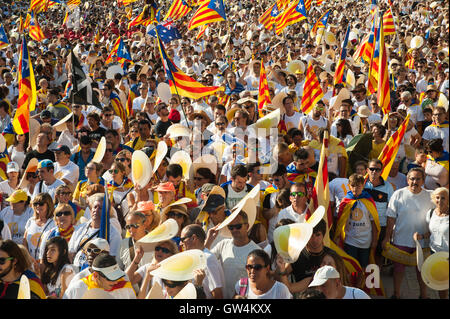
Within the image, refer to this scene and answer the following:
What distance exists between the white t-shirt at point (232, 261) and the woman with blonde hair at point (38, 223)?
1.91 metres

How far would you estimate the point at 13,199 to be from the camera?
Answer: 614 cm

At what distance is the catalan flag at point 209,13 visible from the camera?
13203mm

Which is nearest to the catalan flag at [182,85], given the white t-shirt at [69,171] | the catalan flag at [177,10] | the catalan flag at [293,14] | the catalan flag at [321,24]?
the white t-shirt at [69,171]

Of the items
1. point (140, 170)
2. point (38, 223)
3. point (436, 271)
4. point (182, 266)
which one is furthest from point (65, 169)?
point (436, 271)

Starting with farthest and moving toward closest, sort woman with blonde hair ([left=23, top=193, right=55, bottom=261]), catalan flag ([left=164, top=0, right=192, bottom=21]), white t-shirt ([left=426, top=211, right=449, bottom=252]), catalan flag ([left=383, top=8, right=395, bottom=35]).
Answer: catalan flag ([left=164, top=0, right=192, bottom=21]) → catalan flag ([left=383, top=8, right=395, bottom=35]) → woman with blonde hair ([left=23, top=193, right=55, bottom=261]) → white t-shirt ([left=426, top=211, right=449, bottom=252])

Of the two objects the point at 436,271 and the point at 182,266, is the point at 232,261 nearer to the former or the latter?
the point at 182,266

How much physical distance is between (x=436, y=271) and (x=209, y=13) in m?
10.4

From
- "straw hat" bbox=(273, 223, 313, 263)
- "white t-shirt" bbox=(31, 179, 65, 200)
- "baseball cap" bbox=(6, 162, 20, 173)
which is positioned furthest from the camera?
"baseball cap" bbox=(6, 162, 20, 173)

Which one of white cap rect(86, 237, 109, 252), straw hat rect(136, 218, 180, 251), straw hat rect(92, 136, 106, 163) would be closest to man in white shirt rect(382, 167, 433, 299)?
straw hat rect(136, 218, 180, 251)

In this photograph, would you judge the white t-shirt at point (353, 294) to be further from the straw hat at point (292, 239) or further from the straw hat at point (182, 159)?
the straw hat at point (182, 159)

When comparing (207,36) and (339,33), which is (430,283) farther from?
(207,36)

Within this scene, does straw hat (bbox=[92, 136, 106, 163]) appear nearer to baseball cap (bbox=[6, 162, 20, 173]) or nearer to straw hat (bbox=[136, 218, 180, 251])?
baseball cap (bbox=[6, 162, 20, 173])

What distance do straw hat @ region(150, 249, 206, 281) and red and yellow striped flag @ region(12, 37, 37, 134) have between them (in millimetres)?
4950

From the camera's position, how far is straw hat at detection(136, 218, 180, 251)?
4555 millimetres
